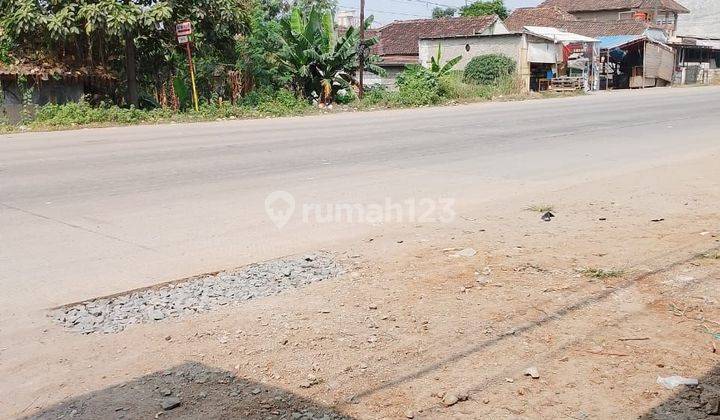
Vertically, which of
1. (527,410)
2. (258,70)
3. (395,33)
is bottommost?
(527,410)

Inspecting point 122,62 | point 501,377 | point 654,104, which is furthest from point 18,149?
point 654,104

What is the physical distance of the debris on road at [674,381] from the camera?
3605 mm

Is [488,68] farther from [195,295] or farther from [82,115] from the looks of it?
[195,295]

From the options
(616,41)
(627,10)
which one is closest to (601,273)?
(616,41)

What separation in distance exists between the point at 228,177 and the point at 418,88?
19866 millimetres

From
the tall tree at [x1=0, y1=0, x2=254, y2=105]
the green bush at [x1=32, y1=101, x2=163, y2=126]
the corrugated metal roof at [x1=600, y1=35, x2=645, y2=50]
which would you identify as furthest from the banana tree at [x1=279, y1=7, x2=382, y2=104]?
the corrugated metal roof at [x1=600, y1=35, x2=645, y2=50]

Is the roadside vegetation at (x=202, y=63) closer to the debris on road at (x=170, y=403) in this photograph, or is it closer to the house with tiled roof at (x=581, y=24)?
the debris on road at (x=170, y=403)

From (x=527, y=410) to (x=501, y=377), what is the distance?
36cm

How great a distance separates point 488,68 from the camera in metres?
38.4

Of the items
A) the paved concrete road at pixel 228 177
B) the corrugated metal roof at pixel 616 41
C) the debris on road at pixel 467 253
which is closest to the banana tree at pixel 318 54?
the paved concrete road at pixel 228 177

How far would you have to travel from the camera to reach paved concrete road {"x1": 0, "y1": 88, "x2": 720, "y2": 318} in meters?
5.95

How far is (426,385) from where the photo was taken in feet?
12.0

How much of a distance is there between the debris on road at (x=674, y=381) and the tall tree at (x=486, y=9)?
248 ft

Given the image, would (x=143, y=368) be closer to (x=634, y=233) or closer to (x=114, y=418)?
(x=114, y=418)
